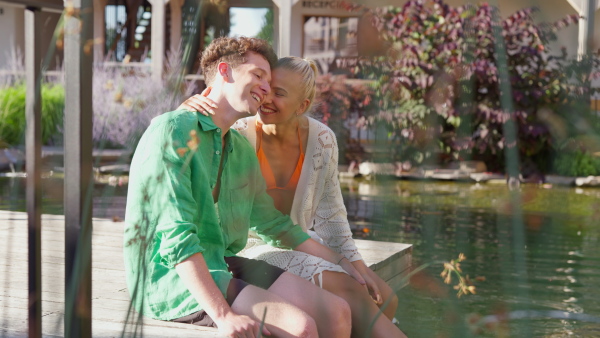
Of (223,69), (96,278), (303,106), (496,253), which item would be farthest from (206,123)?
(496,253)

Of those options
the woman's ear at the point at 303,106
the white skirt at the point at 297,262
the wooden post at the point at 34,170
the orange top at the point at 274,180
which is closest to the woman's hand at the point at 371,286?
the white skirt at the point at 297,262

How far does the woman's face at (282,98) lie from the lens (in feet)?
7.54

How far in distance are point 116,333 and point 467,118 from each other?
51.2 inches

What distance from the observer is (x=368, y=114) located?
8.52 metres

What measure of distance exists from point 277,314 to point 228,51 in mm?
684

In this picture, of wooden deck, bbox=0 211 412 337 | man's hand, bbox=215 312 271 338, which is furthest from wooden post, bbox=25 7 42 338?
man's hand, bbox=215 312 271 338

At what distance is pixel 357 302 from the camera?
220 centimetres

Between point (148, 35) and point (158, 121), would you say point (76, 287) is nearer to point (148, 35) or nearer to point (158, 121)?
point (158, 121)

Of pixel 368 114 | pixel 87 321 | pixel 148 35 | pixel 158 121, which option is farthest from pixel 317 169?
pixel 148 35

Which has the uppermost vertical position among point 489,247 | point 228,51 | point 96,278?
point 228,51

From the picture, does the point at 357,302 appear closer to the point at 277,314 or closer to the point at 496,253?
the point at 277,314

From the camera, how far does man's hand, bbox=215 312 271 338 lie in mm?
1717

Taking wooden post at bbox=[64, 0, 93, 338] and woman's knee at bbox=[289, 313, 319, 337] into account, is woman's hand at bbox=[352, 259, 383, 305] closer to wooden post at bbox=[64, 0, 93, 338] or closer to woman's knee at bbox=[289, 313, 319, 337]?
woman's knee at bbox=[289, 313, 319, 337]

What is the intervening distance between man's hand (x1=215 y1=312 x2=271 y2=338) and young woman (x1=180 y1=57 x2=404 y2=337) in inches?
20.9
